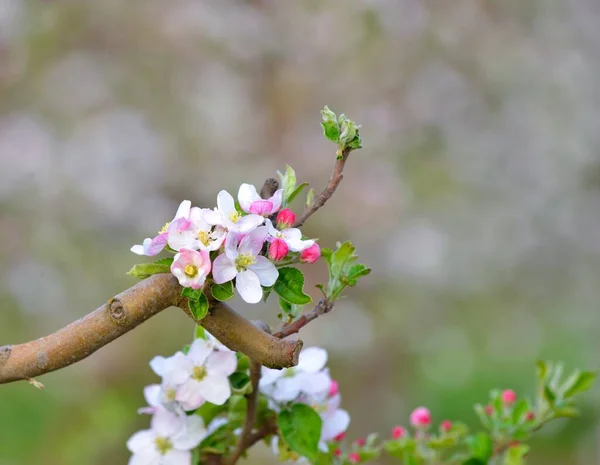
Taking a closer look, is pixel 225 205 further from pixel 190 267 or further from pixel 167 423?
pixel 167 423

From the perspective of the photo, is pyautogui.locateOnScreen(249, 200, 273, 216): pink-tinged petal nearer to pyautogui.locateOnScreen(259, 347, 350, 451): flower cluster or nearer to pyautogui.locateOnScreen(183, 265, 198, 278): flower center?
pyautogui.locateOnScreen(183, 265, 198, 278): flower center

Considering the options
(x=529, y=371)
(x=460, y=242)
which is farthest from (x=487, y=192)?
(x=529, y=371)

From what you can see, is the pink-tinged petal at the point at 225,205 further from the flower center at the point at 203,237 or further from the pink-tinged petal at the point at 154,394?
the pink-tinged petal at the point at 154,394

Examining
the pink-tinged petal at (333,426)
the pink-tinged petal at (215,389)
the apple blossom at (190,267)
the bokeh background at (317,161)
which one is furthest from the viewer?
the bokeh background at (317,161)

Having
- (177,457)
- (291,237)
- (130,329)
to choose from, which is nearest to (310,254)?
(291,237)

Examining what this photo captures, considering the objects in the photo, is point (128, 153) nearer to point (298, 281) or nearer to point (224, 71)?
point (224, 71)

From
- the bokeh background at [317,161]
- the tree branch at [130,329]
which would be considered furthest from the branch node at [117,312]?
the bokeh background at [317,161]
